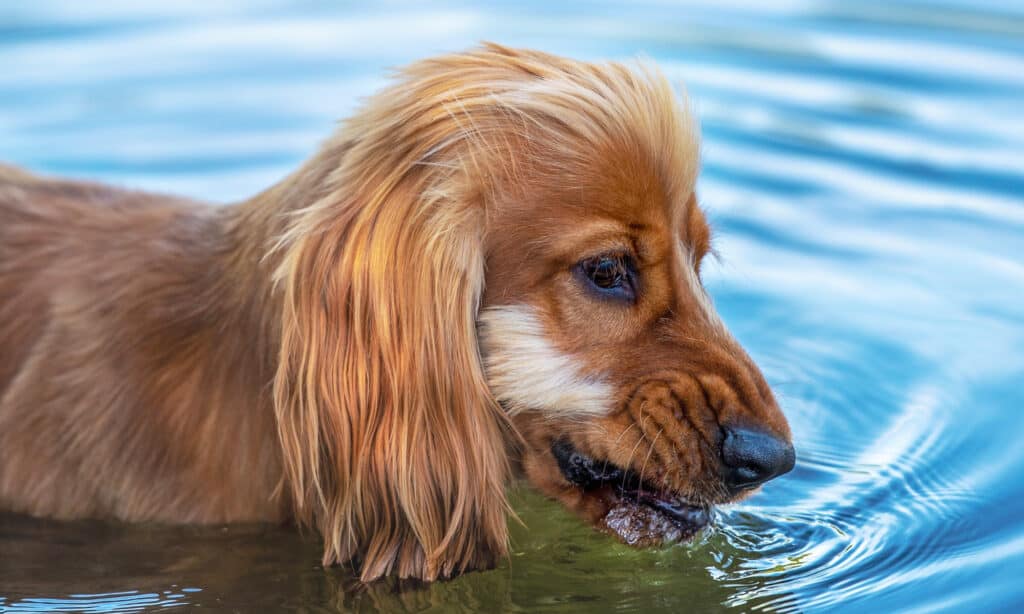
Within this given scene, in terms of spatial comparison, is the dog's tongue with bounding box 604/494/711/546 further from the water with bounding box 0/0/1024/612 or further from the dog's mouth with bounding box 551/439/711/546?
the water with bounding box 0/0/1024/612

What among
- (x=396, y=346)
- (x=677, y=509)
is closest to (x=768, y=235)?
(x=677, y=509)

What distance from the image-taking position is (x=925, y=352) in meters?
6.39

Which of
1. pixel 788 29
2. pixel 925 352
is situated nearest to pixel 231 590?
pixel 925 352

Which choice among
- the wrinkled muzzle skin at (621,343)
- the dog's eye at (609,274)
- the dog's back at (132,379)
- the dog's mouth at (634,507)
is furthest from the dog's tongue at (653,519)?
the dog's back at (132,379)

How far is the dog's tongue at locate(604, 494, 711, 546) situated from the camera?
4387 millimetres

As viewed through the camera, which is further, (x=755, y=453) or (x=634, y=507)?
(x=634, y=507)

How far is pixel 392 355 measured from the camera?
421 cm

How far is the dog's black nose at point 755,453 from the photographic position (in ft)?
13.6

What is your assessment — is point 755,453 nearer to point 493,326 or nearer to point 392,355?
point 493,326

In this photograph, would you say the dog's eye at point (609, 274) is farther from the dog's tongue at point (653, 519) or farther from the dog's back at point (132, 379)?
the dog's back at point (132, 379)

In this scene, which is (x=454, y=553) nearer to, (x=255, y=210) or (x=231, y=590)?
(x=231, y=590)

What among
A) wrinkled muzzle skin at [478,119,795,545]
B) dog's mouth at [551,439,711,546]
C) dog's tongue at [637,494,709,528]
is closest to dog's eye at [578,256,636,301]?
wrinkled muzzle skin at [478,119,795,545]

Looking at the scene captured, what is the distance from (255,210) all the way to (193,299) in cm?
33

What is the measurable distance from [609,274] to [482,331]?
0.39 metres
